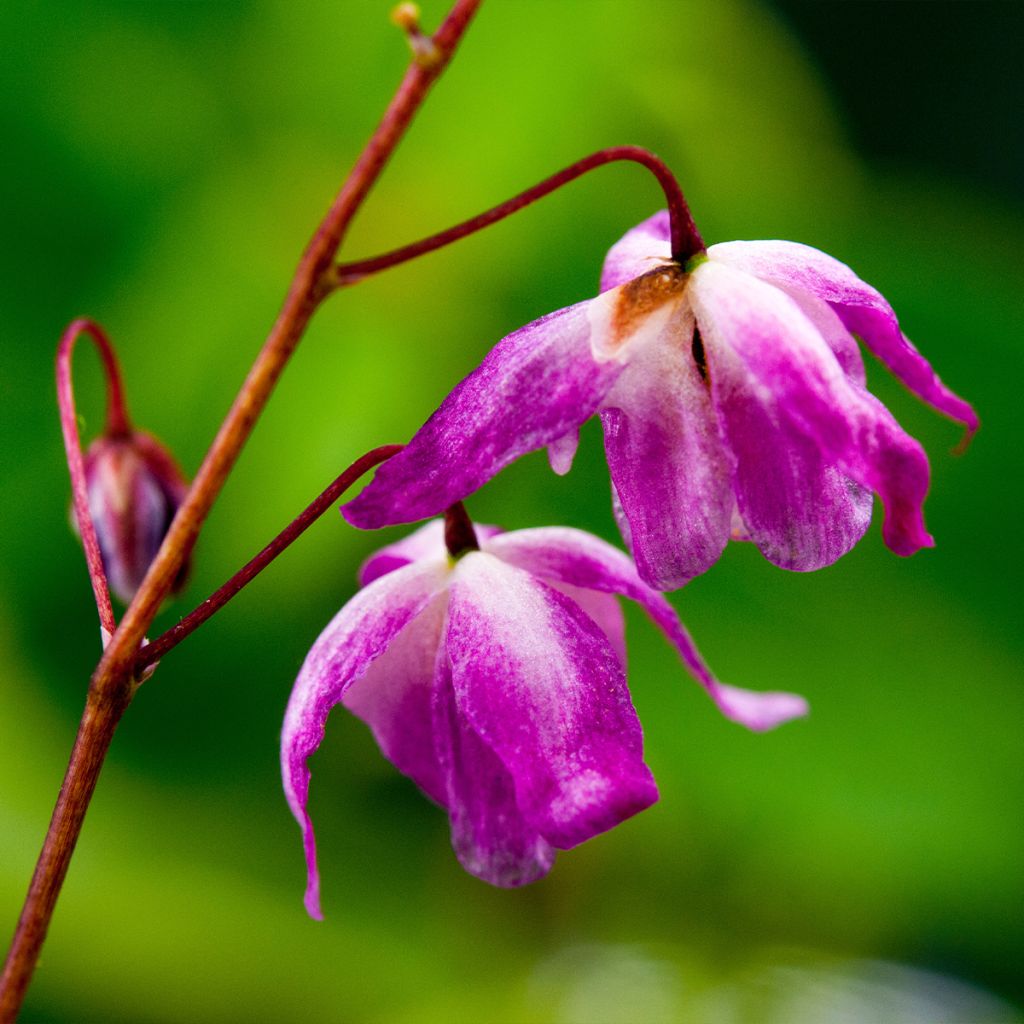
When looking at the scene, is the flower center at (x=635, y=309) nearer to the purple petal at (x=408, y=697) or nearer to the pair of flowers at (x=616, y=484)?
the pair of flowers at (x=616, y=484)

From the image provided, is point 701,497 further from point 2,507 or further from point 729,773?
point 2,507

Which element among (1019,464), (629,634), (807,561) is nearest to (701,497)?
(807,561)

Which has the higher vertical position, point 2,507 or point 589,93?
point 589,93

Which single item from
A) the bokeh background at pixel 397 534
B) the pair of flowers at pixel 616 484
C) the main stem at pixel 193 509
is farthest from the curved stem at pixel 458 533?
the bokeh background at pixel 397 534

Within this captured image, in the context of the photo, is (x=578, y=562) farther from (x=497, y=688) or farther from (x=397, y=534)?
(x=397, y=534)

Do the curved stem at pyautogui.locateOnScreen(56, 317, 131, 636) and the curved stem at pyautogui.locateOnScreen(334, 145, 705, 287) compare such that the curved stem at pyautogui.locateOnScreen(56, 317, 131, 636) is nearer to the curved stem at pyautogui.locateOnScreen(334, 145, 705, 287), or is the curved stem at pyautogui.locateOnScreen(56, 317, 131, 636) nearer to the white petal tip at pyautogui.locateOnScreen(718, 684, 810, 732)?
the curved stem at pyautogui.locateOnScreen(334, 145, 705, 287)

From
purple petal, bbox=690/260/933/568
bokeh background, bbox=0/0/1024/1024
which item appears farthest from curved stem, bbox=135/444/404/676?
bokeh background, bbox=0/0/1024/1024
